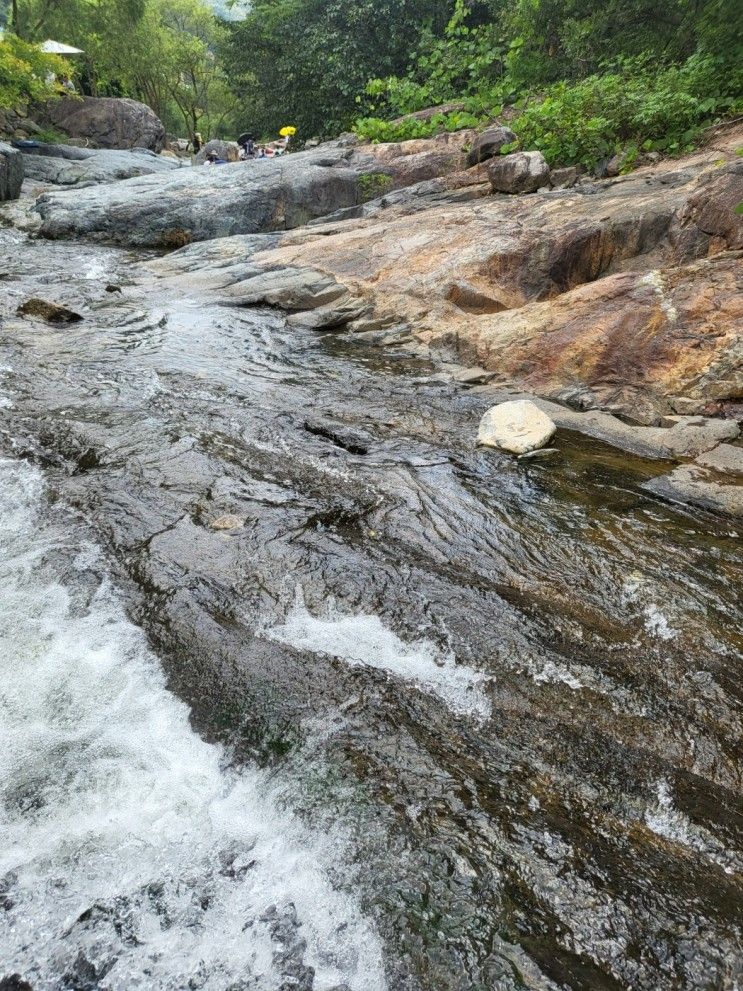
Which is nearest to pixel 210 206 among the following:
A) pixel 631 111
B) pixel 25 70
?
pixel 631 111

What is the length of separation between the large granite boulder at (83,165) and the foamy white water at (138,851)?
70.9 feet

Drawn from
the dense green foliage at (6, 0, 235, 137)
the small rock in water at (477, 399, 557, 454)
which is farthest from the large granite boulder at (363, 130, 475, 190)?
the dense green foliage at (6, 0, 235, 137)

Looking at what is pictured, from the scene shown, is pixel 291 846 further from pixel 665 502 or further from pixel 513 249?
pixel 513 249

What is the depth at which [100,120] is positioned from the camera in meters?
31.5

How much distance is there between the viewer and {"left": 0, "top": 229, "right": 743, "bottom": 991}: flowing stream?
201cm

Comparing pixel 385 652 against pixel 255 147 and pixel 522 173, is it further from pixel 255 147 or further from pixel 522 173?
pixel 255 147

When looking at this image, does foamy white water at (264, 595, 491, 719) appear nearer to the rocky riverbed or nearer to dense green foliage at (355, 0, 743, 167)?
the rocky riverbed

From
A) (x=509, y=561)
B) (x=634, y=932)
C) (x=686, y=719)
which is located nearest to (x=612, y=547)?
(x=509, y=561)

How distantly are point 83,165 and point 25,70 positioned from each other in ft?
15.4

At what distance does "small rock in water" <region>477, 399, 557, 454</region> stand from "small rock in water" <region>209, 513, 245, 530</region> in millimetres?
2386

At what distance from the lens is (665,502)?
4445 millimetres

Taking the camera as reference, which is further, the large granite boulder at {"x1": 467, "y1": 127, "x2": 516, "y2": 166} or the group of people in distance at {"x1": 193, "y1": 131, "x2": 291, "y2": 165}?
the group of people in distance at {"x1": 193, "y1": 131, "x2": 291, "y2": 165}

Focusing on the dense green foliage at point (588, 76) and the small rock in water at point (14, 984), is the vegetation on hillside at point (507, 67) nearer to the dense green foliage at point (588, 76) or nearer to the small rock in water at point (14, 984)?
the dense green foliage at point (588, 76)

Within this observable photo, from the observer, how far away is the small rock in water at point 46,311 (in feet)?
28.5
